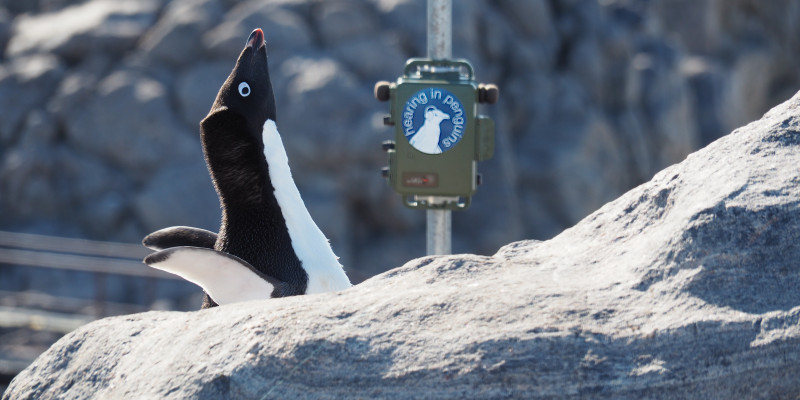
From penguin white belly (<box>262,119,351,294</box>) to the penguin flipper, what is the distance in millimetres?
349

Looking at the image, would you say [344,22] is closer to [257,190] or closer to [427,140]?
[427,140]

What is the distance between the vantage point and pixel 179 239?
3.21 meters

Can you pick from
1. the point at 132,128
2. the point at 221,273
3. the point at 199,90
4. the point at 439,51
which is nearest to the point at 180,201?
the point at 132,128

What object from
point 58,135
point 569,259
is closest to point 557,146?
point 58,135

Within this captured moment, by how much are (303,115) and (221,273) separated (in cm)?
599

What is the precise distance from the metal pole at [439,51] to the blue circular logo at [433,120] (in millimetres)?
217

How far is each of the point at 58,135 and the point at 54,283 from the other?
1.52 metres

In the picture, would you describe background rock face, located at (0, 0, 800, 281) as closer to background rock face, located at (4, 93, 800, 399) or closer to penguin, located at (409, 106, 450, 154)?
penguin, located at (409, 106, 450, 154)

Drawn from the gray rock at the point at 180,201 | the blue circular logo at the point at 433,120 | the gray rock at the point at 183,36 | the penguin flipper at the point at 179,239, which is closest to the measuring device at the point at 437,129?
the blue circular logo at the point at 433,120

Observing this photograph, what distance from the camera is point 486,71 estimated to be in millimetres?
9492

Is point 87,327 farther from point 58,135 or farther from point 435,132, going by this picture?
point 58,135

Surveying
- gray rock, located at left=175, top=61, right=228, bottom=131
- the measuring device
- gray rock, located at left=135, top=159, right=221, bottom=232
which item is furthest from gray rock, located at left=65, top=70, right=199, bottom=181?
the measuring device

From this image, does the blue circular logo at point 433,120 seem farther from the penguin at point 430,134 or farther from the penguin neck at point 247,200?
the penguin neck at point 247,200

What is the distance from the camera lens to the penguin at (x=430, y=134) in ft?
10.7
